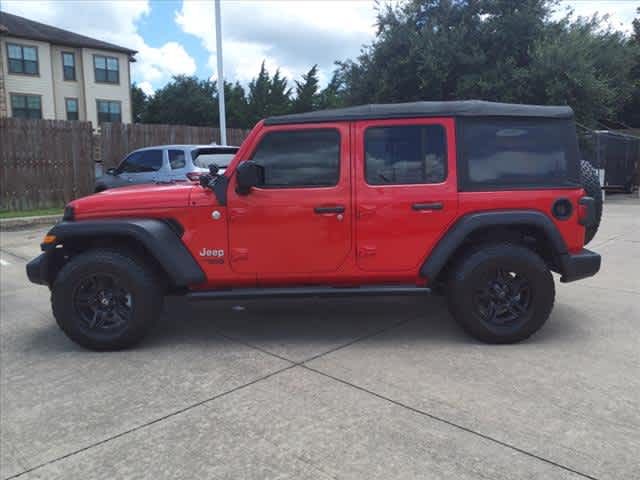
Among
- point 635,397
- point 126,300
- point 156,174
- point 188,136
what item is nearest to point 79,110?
point 188,136

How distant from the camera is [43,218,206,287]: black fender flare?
388cm

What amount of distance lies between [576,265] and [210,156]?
7668mm

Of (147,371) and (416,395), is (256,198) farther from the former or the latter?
(416,395)

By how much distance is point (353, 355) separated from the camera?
3.82m

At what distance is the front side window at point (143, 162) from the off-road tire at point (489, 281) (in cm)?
796

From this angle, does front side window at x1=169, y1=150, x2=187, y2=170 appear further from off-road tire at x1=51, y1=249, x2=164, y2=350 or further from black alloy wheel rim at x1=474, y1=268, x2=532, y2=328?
black alloy wheel rim at x1=474, y1=268, x2=532, y2=328

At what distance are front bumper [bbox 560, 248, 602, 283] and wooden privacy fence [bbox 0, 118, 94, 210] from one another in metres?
13.1

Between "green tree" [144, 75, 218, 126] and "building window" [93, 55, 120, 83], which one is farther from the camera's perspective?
"green tree" [144, 75, 218, 126]

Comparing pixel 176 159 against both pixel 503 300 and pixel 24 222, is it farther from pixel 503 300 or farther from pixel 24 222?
pixel 503 300

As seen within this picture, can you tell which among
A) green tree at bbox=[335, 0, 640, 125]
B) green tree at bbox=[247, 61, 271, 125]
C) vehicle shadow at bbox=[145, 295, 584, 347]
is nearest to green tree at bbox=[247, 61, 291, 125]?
green tree at bbox=[247, 61, 271, 125]

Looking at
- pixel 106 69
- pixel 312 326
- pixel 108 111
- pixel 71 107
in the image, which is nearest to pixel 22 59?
pixel 71 107

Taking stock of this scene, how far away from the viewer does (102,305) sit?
405 cm

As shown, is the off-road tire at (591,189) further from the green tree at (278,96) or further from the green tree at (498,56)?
the green tree at (278,96)

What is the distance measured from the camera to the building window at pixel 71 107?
107ft
